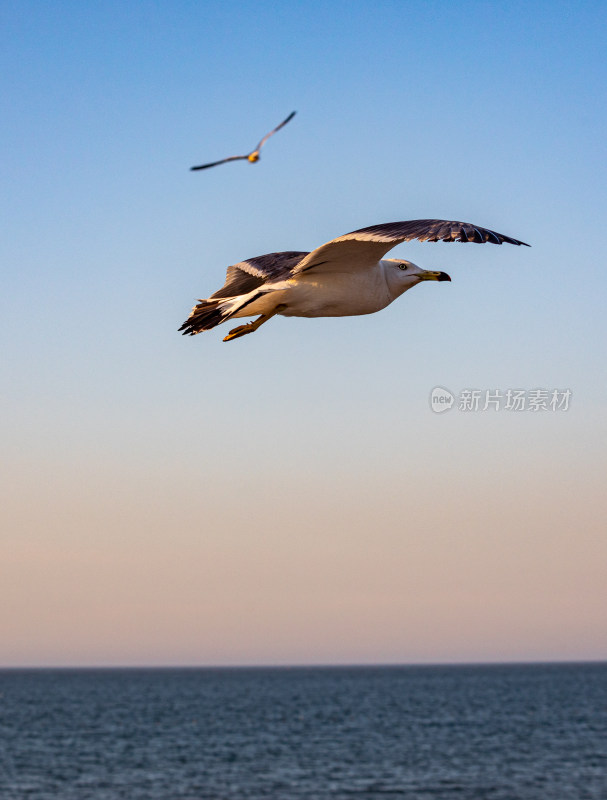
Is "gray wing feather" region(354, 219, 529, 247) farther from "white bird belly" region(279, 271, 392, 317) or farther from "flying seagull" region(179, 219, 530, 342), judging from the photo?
"white bird belly" region(279, 271, 392, 317)

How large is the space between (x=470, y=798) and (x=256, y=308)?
64.8 m

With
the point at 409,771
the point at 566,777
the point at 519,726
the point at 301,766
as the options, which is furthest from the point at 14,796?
the point at 519,726

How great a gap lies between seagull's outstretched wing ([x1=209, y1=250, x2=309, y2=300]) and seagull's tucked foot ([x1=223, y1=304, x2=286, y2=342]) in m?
0.39

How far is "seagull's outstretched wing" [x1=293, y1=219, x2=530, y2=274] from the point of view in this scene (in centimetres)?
845

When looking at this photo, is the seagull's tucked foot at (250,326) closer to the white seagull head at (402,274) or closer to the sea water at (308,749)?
the white seagull head at (402,274)

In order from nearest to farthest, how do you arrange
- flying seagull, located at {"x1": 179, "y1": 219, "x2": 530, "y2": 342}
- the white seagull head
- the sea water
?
flying seagull, located at {"x1": 179, "y1": 219, "x2": 530, "y2": 342} < the white seagull head < the sea water

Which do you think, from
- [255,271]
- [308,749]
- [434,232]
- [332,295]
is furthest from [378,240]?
[308,749]

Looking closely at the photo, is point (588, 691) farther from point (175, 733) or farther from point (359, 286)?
point (359, 286)

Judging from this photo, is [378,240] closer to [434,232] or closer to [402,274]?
[434,232]

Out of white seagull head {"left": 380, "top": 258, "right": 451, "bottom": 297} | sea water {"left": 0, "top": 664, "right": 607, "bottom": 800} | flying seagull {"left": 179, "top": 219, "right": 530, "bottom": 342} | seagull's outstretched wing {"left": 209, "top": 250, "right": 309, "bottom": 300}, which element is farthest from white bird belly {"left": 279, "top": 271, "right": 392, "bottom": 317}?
sea water {"left": 0, "top": 664, "right": 607, "bottom": 800}

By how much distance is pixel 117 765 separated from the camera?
83.8 metres

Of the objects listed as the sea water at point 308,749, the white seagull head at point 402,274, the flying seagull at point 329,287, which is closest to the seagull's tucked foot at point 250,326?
the flying seagull at point 329,287

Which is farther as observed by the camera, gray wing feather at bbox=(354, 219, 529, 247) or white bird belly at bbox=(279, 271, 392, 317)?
white bird belly at bbox=(279, 271, 392, 317)

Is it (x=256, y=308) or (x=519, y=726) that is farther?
(x=519, y=726)
